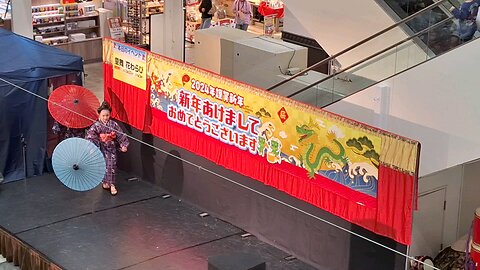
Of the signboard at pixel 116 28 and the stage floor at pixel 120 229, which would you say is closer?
the stage floor at pixel 120 229

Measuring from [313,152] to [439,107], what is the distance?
4.43ft

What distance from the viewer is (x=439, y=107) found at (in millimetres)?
9031

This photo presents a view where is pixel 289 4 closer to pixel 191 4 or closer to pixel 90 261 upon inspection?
pixel 90 261

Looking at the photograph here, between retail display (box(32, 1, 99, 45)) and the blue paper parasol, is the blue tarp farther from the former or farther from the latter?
retail display (box(32, 1, 99, 45))

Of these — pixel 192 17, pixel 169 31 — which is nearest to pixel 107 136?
pixel 169 31

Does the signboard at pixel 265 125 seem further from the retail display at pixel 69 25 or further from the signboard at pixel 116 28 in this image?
the signboard at pixel 116 28

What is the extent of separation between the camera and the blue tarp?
12.0 m

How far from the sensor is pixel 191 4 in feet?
67.6

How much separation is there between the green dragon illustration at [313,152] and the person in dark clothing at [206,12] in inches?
388

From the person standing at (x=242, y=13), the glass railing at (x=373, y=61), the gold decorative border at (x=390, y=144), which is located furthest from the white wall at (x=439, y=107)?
the person standing at (x=242, y=13)

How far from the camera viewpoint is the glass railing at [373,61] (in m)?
9.25

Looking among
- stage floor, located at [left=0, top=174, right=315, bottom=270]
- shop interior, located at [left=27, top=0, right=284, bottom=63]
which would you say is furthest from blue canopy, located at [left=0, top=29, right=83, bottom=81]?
shop interior, located at [left=27, top=0, right=284, bottom=63]

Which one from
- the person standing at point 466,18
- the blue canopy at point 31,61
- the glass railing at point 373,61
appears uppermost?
the person standing at point 466,18

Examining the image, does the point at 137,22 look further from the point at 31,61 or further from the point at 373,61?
the point at 373,61
